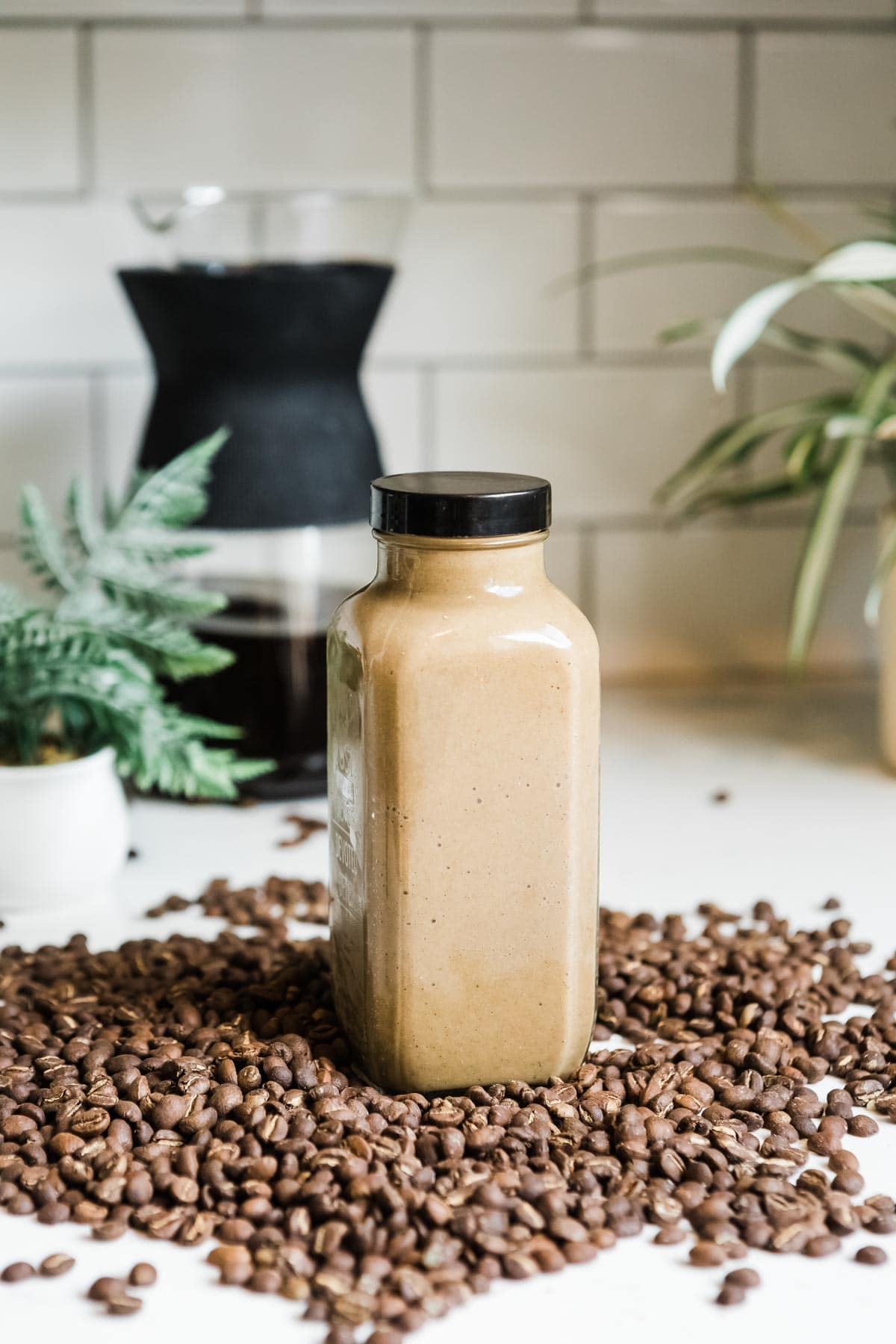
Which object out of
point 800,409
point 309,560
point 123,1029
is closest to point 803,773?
point 800,409

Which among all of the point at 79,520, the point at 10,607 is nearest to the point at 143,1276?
the point at 10,607

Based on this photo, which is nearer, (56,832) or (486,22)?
(56,832)

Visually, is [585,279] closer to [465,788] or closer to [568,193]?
[568,193]

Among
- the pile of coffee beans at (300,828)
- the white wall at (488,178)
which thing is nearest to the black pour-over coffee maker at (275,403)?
the pile of coffee beans at (300,828)

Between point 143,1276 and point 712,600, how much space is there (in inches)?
40.6

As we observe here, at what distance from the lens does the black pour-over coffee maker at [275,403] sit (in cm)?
111

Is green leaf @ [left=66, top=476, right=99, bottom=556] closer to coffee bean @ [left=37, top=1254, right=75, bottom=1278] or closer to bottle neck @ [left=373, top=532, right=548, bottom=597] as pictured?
bottle neck @ [left=373, top=532, right=548, bottom=597]

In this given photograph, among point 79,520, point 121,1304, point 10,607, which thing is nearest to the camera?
point 121,1304

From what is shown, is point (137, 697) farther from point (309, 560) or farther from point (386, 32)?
point (386, 32)

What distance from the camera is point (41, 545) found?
106 cm

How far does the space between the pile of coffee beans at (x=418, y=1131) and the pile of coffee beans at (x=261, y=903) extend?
8 centimetres

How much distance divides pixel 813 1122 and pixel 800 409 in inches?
28.5

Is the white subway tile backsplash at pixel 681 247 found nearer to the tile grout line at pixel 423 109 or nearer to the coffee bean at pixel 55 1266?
the tile grout line at pixel 423 109

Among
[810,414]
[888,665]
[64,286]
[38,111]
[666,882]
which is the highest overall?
[38,111]
